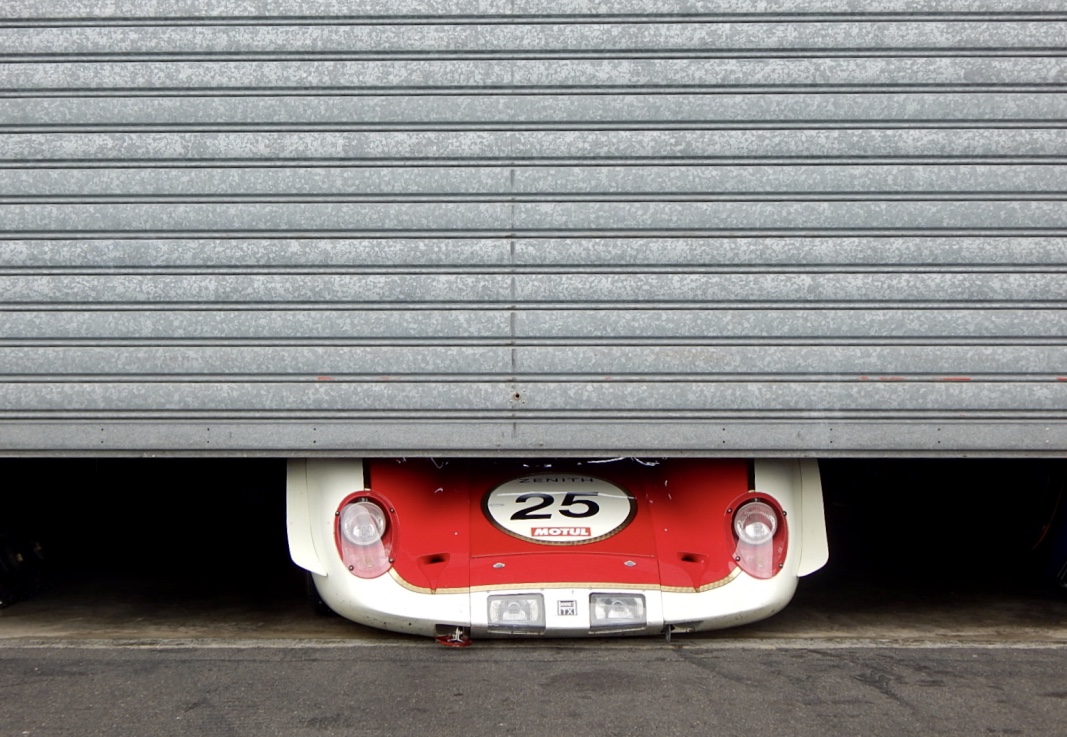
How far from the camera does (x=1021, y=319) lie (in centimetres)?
425

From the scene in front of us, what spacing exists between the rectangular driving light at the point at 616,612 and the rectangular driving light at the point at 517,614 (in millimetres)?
206

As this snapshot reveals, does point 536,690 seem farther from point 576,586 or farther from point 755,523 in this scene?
point 755,523

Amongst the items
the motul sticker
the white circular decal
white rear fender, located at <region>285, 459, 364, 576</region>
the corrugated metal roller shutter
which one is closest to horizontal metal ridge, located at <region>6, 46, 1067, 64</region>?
the corrugated metal roller shutter

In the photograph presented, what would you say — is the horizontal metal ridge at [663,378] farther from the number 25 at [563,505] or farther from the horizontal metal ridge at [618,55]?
the horizontal metal ridge at [618,55]

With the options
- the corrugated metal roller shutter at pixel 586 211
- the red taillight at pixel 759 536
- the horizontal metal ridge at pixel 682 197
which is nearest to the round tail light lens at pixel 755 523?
the red taillight at pixel 759 536

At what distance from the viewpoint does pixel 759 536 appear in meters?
4.55

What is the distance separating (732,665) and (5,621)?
3279 millimetres

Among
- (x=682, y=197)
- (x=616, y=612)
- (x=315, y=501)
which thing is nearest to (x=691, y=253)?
(x=682, y=197)

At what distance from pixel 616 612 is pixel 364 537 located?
3.49ft

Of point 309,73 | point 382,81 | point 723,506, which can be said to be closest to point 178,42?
point 309,73

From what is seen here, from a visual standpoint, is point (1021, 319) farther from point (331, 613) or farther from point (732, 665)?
point (331, 613)

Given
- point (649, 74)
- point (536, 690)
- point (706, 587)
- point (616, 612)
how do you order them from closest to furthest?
point (536, 690) < point (649, 74) < point (616, 612) < point (706, 587)

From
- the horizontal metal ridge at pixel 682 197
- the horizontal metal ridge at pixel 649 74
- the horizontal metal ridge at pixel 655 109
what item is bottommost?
the horizontal metal ridge at pixel 682 197

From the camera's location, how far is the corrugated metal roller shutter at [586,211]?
13.9ft
